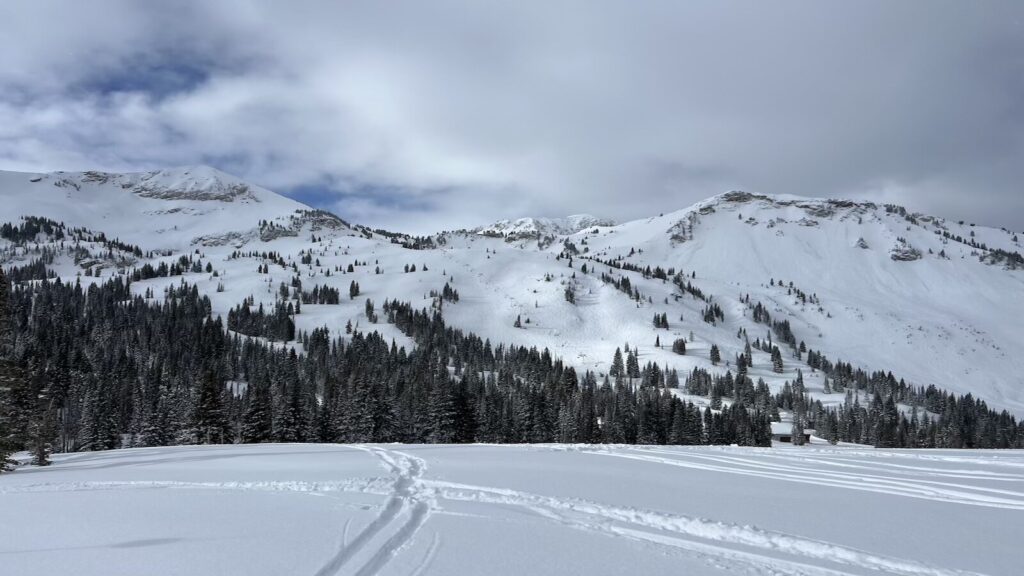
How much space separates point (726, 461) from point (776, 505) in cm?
1266

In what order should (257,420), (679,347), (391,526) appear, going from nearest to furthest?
(391,526) → (257,420) → (679,347)

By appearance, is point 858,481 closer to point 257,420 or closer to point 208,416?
point 208,416

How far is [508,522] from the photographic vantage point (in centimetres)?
1186

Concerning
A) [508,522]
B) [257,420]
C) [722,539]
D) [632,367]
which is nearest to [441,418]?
[257,420]

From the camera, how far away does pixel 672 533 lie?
11320 millimetres

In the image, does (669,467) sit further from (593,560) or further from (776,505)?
(593,560)

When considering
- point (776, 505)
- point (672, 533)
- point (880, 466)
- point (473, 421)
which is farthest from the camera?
point (473, 421)

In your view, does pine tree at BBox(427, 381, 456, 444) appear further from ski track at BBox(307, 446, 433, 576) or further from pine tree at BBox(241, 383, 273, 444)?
ski track at BBox(307, 446, 433, 576)

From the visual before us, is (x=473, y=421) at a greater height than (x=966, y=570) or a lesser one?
lesser

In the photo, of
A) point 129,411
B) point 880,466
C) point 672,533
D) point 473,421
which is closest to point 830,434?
point 473,421

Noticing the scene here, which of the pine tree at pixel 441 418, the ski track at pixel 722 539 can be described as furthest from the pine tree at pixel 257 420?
the ski track at pixel 722 539

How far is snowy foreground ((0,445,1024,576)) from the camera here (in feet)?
29.2

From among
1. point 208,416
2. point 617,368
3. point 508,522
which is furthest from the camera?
point 617,368

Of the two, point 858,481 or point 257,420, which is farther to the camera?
point 257,420
